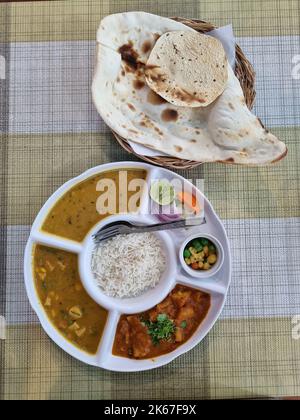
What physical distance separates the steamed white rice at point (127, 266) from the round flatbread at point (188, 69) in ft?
2.60

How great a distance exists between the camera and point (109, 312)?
2.90 metres

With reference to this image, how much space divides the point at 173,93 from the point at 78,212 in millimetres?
819

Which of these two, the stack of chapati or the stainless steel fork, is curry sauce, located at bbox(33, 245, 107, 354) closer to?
the stainless steel fork

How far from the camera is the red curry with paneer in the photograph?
2.89 m

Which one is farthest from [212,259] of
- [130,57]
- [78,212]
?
[130,57]

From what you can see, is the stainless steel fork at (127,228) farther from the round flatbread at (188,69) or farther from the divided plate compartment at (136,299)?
the round flatbread at (188,69)

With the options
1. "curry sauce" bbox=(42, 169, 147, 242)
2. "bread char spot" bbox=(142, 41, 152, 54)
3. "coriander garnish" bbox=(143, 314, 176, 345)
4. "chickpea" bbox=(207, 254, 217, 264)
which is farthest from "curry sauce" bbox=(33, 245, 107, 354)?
"bread char spot" bbox=(142, 41, 152, 54)

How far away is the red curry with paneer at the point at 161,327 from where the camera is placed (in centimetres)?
289

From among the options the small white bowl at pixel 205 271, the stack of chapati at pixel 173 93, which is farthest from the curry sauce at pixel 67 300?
the stack of chapati at pixel 173 93

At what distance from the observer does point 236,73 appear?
2918 millimetres

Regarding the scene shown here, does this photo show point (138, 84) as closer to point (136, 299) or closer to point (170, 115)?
point (170, 115)

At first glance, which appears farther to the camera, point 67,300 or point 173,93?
point 67,300

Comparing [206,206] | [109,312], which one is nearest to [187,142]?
[206,206]
